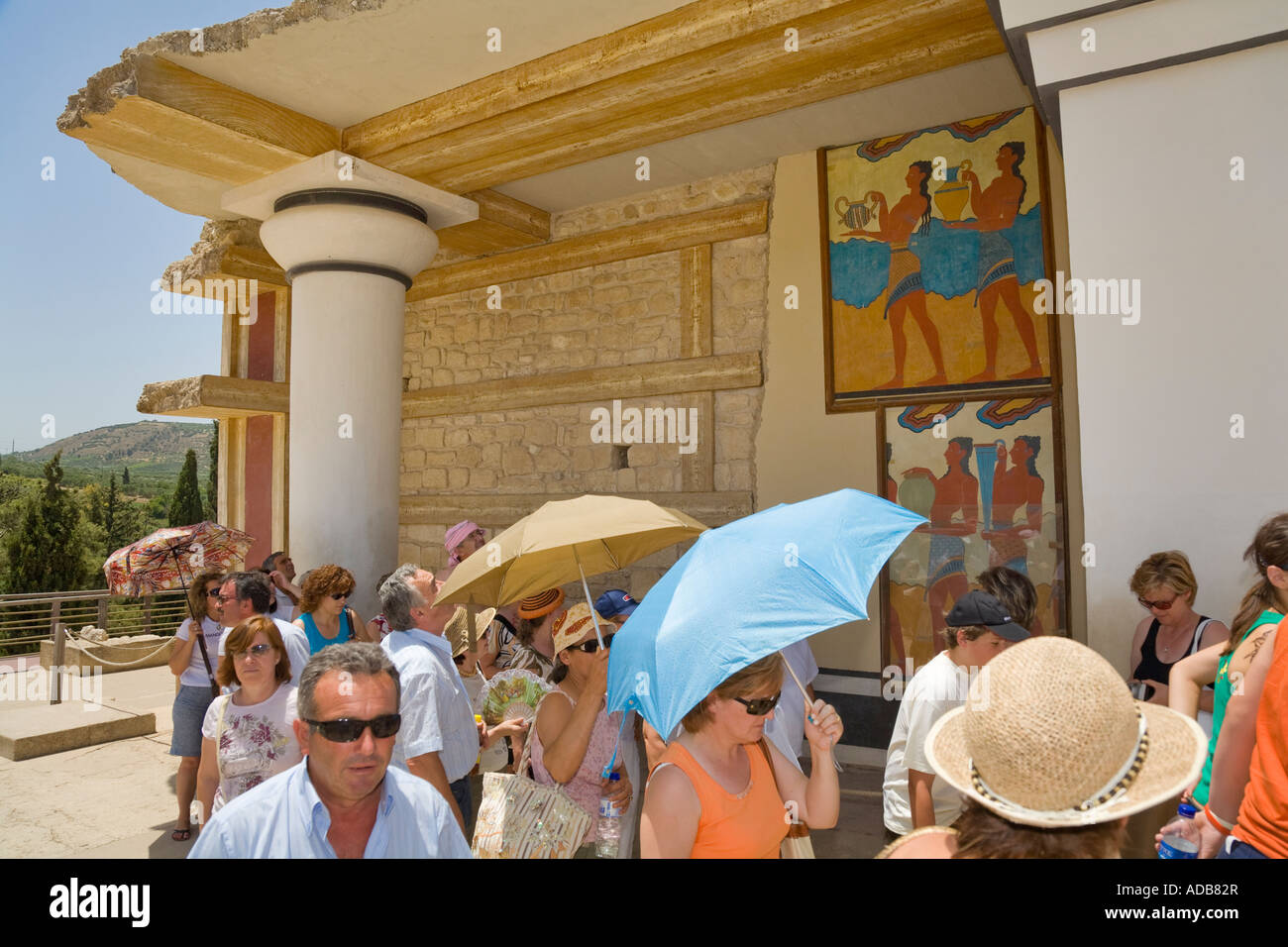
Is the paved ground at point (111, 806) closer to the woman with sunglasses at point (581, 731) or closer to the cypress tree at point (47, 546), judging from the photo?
the woman with sunglasses at point (581, 731)

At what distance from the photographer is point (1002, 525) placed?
5.41 metres

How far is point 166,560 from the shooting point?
17.3 feet

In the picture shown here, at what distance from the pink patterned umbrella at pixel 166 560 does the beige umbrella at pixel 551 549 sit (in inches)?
93.5

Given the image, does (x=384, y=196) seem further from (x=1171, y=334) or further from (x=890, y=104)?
(x=1171, y=334)

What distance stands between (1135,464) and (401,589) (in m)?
2.85

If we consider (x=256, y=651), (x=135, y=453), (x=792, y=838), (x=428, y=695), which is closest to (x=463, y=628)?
(x=256, y=651)

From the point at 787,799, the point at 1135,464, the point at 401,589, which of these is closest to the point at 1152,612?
the point at 1135,464

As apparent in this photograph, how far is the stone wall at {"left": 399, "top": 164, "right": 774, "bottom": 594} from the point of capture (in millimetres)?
6539

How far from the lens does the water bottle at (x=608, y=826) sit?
2.73m

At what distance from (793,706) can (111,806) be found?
4.33 meters

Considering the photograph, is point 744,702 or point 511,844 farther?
point 511,844

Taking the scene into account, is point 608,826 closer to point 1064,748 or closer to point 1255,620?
point 1064,748

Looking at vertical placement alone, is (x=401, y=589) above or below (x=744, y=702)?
above
